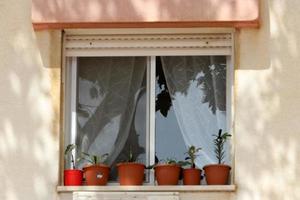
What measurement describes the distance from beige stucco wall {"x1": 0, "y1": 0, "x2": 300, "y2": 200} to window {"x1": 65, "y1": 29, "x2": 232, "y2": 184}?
0.29m

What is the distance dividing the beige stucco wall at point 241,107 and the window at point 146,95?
285 mm

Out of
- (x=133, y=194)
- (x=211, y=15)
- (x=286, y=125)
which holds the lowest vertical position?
(x=133, y=194)

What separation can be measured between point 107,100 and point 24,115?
0.82 metres

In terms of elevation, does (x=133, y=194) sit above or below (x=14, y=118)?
below

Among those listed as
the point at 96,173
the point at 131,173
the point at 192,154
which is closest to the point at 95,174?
the point at 96,173

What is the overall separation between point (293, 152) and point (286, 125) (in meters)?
0.25

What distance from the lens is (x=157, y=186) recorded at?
9.59 meters

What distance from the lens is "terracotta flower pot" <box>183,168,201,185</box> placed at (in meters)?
9.66

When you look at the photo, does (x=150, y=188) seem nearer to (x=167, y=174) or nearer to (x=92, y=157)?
(x=167, y=174)

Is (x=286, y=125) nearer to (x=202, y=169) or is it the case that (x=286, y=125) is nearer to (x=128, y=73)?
(x=202, y=169)

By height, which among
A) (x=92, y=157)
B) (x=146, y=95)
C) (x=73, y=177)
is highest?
(x=146, y=95)

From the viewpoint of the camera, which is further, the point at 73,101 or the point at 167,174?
the point at 73,101

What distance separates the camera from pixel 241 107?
31.6 ft

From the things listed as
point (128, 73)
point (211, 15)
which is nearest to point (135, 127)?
point (128, 73)
